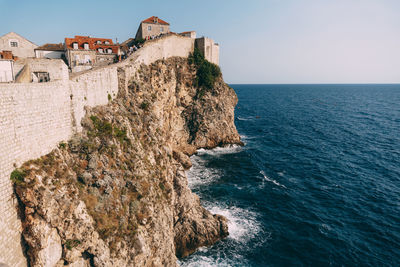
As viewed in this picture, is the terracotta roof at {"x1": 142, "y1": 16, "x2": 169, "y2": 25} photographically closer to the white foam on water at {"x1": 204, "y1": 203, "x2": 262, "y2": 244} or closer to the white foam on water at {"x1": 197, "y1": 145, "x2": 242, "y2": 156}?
the white foam on water at {"x1": 197, "y1": 145, "x2": 242, "y2": 156}

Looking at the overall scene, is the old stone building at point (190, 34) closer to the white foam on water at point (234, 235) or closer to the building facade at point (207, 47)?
the building facade at point (207, 47)

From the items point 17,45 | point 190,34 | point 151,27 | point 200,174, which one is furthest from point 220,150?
point 17,45

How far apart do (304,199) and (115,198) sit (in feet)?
98.1

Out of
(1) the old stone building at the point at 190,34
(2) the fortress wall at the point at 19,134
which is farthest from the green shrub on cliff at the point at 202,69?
(2) the fortress wall at the point at 19,134

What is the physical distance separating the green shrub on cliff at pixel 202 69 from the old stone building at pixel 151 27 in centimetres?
915

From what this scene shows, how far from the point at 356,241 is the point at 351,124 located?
64.7 meters

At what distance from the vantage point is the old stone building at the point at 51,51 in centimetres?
3349

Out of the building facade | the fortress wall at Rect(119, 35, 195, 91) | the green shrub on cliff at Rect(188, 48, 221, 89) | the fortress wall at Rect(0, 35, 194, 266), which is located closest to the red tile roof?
the fortress wall at Rect(119, 35, 195, 91)

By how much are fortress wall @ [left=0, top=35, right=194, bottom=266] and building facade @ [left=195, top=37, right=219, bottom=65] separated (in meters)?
38.0

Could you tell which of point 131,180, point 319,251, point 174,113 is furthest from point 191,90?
point 319,251

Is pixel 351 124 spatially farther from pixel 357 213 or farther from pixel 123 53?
pixel 123 53

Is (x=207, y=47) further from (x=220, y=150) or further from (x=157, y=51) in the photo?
(x=220, y=150)

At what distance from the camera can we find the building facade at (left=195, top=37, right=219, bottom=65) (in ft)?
194

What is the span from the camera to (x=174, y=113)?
51406 mm
